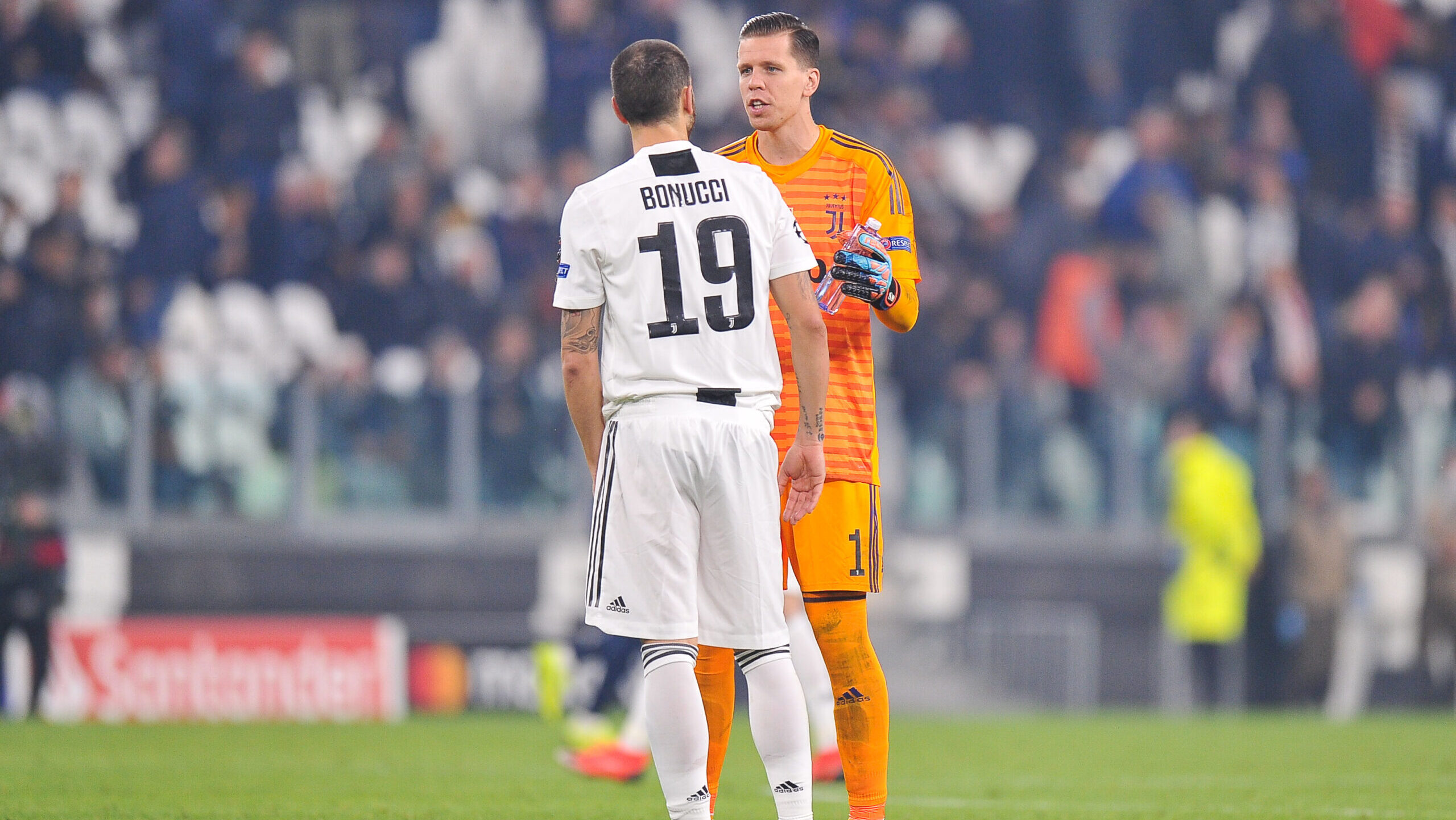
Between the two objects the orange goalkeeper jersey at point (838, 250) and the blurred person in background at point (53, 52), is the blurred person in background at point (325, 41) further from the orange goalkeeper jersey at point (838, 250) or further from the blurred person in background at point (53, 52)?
the orange goalkeeper jersey at point (838, 250)

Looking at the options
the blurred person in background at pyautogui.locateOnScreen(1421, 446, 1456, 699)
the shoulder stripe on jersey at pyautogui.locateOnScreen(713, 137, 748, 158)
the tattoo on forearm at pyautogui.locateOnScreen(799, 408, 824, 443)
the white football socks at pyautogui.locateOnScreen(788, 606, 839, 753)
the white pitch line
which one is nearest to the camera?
the tattoo on forearm at pyautogui.locateOnScreen(799, 408, 824, 443)

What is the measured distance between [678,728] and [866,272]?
53.1 inches

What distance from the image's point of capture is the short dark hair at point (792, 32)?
5496mm

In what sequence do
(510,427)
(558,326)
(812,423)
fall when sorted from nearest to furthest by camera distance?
1. (812,423)
2. (510,427)
3. (558,326)

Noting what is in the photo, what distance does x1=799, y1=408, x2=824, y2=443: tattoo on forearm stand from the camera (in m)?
5.06

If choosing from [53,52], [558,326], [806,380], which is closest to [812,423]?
[806,380]

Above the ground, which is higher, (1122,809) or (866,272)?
(866,272)

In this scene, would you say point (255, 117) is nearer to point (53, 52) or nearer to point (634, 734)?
point (53, 52)

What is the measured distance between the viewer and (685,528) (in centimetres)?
482

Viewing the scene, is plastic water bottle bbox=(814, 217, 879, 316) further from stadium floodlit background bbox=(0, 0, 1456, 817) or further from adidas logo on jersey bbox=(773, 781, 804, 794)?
stadium floodlit background bbox=(0, 0, 1456, 817)

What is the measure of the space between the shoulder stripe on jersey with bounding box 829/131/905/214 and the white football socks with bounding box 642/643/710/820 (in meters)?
1.51

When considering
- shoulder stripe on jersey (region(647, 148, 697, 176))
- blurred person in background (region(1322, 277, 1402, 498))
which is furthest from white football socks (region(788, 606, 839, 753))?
blurred person in background (region(1322, 277, 1402, 498))

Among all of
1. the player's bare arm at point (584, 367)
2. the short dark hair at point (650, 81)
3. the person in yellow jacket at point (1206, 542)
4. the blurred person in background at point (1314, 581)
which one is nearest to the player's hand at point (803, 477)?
the player's bare arm at point (584, 367)

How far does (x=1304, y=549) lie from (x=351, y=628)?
24.4ft
